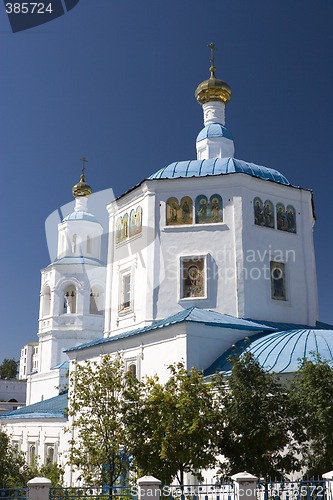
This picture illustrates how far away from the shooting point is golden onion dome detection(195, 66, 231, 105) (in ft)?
70.7

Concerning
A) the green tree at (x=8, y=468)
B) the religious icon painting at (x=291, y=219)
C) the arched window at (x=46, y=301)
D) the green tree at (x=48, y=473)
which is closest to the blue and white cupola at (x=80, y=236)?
the arched window at (x=46, y=301)

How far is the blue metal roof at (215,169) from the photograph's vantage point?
60.0ft

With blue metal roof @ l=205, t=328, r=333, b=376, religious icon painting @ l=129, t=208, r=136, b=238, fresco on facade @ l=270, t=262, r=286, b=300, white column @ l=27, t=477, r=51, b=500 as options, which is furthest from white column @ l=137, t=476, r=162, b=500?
religious icon painting @ l=129, t=208, r=136, b=238

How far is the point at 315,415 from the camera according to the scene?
34.6ft

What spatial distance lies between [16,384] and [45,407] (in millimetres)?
32229

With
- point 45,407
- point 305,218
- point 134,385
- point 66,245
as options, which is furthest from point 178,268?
point 66,245

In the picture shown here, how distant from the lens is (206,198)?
704 inches

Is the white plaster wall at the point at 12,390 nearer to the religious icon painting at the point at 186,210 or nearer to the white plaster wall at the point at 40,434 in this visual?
the white plaster wall at the point at 40,434

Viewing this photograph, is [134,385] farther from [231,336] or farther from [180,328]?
[231,336]

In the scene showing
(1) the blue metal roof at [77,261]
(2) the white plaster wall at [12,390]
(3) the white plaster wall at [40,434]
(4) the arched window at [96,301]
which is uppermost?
(1) the blue metal roof at [77,261]

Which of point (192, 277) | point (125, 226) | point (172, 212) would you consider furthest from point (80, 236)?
point (192, 277)

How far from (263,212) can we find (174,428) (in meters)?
8.85

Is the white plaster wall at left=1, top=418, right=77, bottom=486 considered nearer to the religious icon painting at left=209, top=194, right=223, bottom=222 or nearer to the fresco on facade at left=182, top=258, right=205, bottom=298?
the fresco on facade at left=182, top=258, right=205, bottom=298

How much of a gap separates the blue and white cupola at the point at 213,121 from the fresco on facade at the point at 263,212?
321 centimetres
